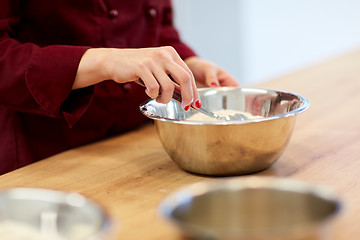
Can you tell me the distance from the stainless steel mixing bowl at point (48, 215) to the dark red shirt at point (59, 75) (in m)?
0.39

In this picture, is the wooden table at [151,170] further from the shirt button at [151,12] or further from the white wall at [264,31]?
the white wall at [264,31]

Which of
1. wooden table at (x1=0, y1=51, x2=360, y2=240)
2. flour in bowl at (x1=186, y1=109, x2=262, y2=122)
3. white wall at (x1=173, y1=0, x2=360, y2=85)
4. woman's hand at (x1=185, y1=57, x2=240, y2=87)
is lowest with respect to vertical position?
white wall at (x1=173, y1=0, x2=360, y2=85)

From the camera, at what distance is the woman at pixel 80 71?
37.0 inches

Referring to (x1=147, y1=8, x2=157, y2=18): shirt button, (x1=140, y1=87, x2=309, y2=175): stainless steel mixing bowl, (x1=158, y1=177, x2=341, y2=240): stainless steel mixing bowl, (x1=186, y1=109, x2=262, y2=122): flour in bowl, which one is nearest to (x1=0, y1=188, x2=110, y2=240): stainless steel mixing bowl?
(x1=158, y1=177, x2=341, y2=240): stainless steel mixing bowl

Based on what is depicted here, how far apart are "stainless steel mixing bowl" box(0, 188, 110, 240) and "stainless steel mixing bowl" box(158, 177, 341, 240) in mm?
Result: 75

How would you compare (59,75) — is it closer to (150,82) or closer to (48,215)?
(150,82)

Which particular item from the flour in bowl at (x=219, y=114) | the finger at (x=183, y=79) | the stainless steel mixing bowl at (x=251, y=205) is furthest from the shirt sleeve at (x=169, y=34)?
the stainless steel mixing bowl at (x=251, y=205)

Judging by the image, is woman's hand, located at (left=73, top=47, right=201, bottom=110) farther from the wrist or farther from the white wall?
the white wall

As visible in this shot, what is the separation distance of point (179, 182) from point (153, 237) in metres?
0.22

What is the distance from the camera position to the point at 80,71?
3.23 feet

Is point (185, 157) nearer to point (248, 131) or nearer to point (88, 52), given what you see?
point (248, 131)

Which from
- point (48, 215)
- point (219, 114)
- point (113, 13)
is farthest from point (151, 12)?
point (48, 215)

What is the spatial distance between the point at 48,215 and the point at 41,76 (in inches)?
17.0

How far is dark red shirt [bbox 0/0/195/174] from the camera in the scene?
100 cm
